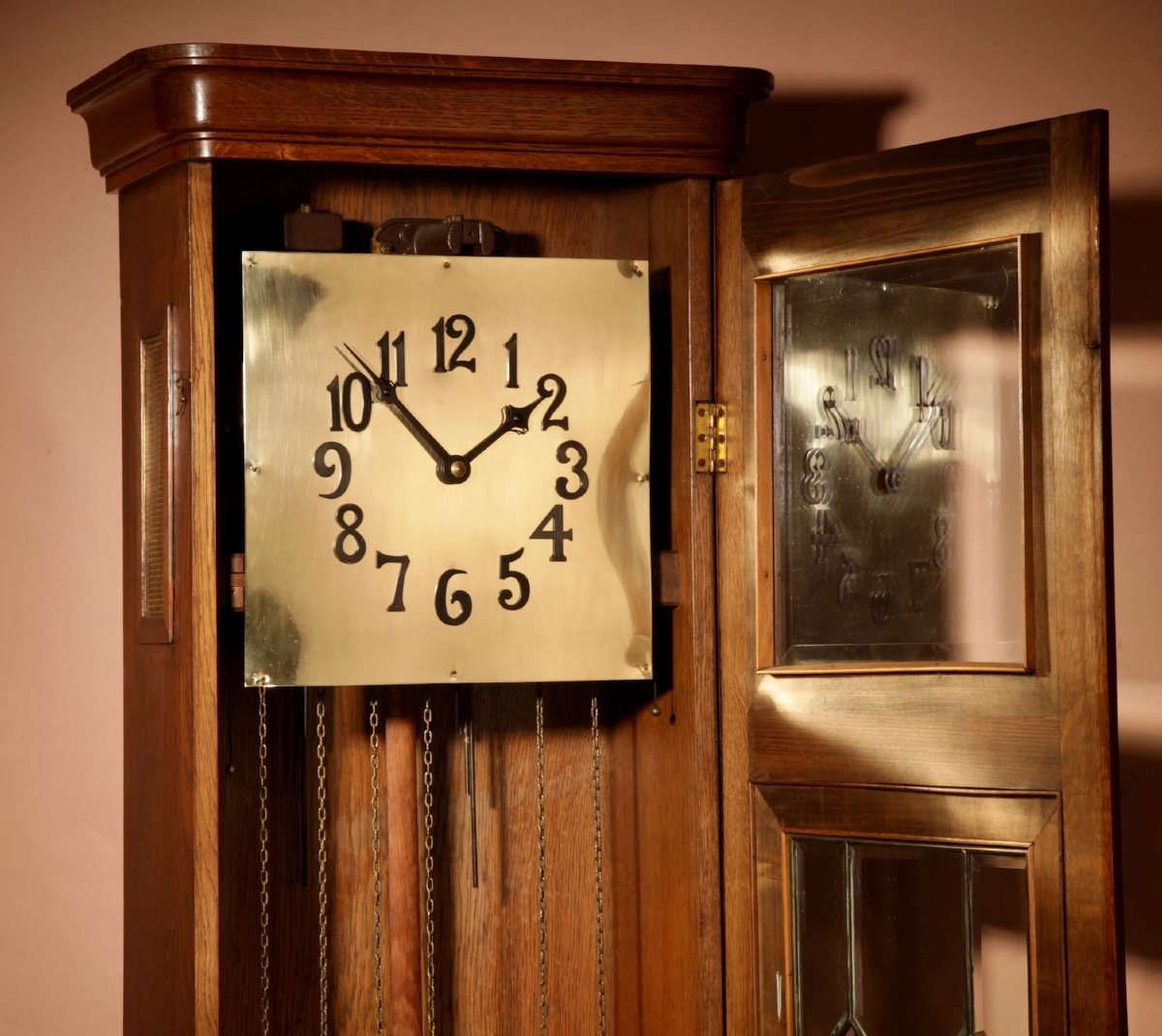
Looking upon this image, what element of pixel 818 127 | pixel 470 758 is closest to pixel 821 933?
pixel 470 758

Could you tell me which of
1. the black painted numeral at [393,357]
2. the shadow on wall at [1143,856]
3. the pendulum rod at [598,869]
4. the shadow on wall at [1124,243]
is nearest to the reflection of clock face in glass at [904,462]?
the pendulum rod at [598,869]

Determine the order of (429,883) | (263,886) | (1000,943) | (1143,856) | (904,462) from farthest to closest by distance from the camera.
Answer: (1143,856) < (429,883) < (263,886) < (904,462) < (1000,943)

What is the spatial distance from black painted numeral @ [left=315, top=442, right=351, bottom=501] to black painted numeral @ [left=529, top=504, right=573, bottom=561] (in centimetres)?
24

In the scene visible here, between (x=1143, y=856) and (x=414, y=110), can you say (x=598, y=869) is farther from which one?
(x=414, y=110)

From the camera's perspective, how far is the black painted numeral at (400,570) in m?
1.72

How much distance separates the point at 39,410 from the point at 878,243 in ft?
4.10

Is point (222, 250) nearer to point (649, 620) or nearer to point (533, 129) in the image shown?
point (533, 129)

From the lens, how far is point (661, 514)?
188cm

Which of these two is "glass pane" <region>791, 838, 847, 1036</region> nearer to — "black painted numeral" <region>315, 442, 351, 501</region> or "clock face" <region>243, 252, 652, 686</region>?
"clock face" <region>243, 252, 652, 686</region>

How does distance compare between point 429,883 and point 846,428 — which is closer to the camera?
point 846,428

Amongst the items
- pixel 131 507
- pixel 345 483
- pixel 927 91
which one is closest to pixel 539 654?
pixel 345 483

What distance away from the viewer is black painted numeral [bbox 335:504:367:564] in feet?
5.62

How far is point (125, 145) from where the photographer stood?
5.74 ft

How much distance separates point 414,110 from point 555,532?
0.53 meters
